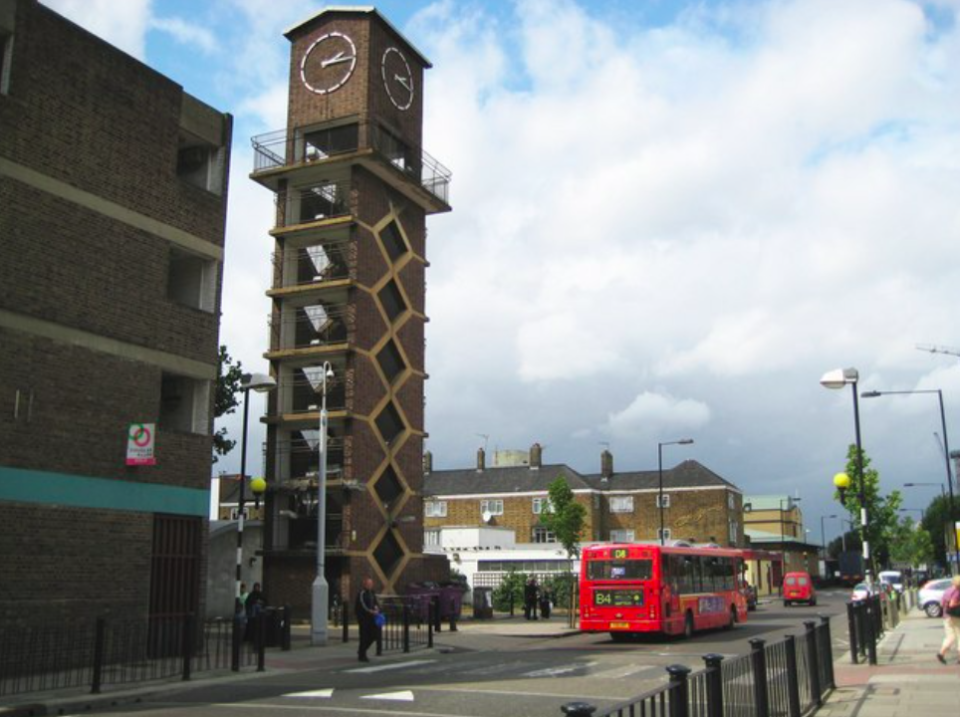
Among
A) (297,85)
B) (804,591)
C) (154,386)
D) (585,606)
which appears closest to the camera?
(154,386)

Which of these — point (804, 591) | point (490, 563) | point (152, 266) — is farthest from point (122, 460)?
point (804, 591)

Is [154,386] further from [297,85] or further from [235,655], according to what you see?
[297,85]

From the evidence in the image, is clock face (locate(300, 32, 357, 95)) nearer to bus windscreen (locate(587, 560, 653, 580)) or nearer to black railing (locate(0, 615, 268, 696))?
bus windscreen (locate(587, 560, 653, 580))

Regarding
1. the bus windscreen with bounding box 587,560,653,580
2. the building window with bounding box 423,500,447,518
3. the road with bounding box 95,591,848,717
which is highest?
the building window with bounding box 423,500,447,518

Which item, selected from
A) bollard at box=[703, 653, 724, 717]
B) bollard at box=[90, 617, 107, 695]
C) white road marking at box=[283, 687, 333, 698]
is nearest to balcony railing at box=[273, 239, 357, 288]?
bollard at box=[90, 617, 107, 695]

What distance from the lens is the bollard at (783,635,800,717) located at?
10.8 m

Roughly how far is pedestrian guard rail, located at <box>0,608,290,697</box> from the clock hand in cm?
2593

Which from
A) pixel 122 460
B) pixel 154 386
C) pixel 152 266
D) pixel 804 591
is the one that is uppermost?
pixel 152 266

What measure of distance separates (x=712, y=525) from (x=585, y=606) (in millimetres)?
50124

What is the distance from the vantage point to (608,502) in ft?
257

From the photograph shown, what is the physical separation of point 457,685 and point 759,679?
26.5 feet

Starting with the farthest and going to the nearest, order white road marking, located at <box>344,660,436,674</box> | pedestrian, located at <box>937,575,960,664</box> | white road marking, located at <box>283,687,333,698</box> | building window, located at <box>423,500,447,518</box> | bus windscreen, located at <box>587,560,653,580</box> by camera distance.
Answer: building window, located at <box>423,500,447,518</box> < bus windscreen, located at <box>587,560,653,580</box> < white road marking, located at <box>344,660,436,674</box> < pedestrian, located at <box>937,575,960,664</box> < white road marking, located at <box>283,687,333,698</box>

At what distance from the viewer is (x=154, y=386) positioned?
2200 cm

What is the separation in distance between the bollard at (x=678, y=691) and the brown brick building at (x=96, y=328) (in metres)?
15.4
